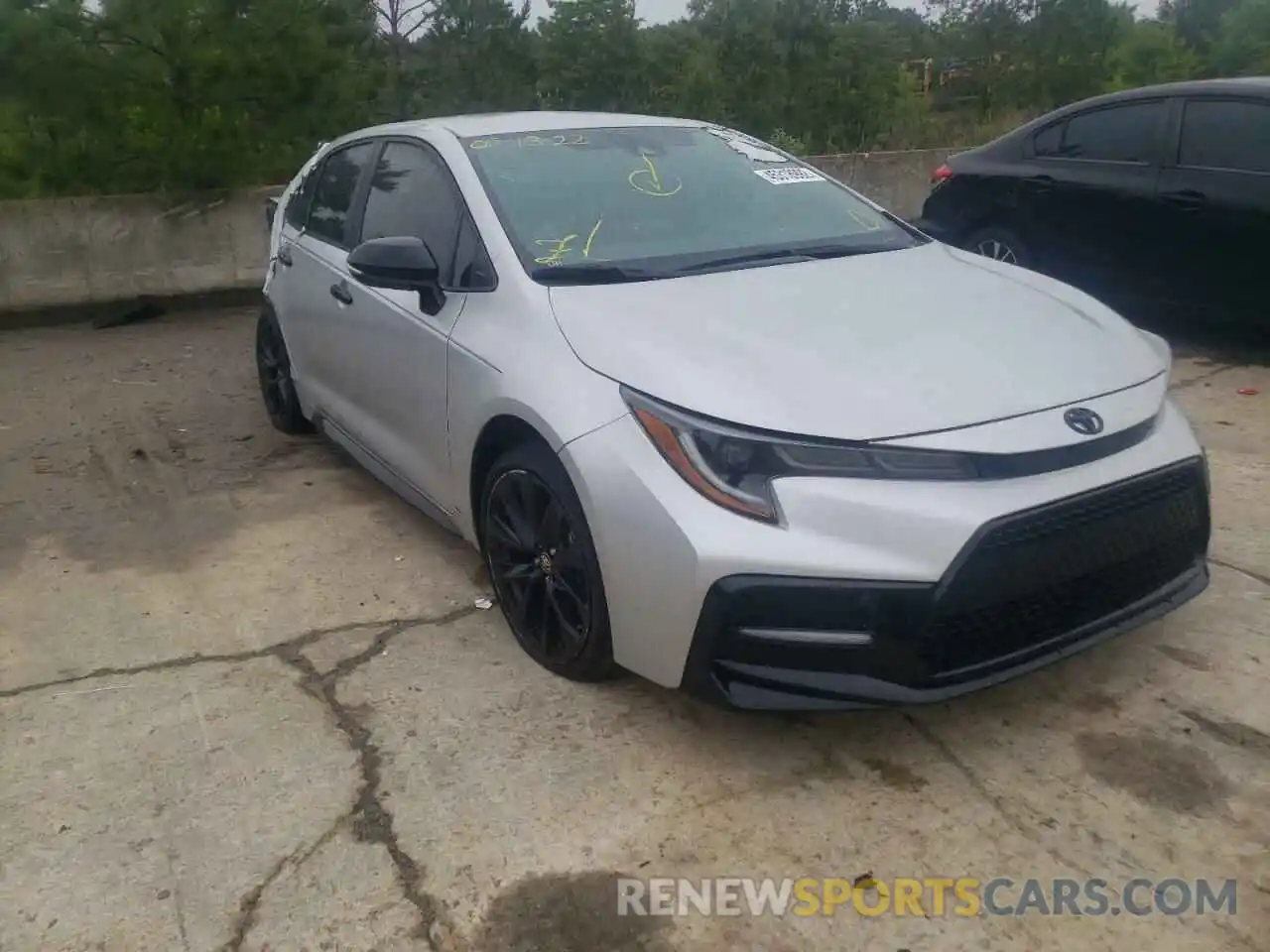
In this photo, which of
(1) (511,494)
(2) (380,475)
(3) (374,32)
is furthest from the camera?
(3) (374,32)

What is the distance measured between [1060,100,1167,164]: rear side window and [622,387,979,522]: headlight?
4.96 metres

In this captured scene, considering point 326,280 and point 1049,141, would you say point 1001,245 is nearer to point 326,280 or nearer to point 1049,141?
point 1049,141

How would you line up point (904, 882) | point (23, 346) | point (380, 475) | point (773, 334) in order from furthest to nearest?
point (23, 346) < point (380, 475) < point (773, 334) < point (904, 882)

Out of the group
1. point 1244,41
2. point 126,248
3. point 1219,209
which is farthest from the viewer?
point 1244,41

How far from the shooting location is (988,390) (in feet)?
9.10

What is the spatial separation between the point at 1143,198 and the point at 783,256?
390 centimetres

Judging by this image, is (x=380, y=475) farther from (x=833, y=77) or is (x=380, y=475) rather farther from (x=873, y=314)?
(x=833, y=77)

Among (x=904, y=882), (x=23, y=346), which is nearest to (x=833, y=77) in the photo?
(x=23, y=346)

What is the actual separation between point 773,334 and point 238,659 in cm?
200

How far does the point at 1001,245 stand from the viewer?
733cm

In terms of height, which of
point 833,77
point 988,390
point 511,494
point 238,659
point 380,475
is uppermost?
point 833,77

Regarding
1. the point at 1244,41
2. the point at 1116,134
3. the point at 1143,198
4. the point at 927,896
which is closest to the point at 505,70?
the point at 1116,134

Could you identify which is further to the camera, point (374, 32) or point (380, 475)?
point (374, 32)

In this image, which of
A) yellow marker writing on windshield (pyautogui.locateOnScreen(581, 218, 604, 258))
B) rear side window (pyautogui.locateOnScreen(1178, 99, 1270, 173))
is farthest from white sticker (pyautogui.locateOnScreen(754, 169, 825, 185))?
rear side window (pyautogui.locateOnScreen(1178, 99, 1270, 173))
